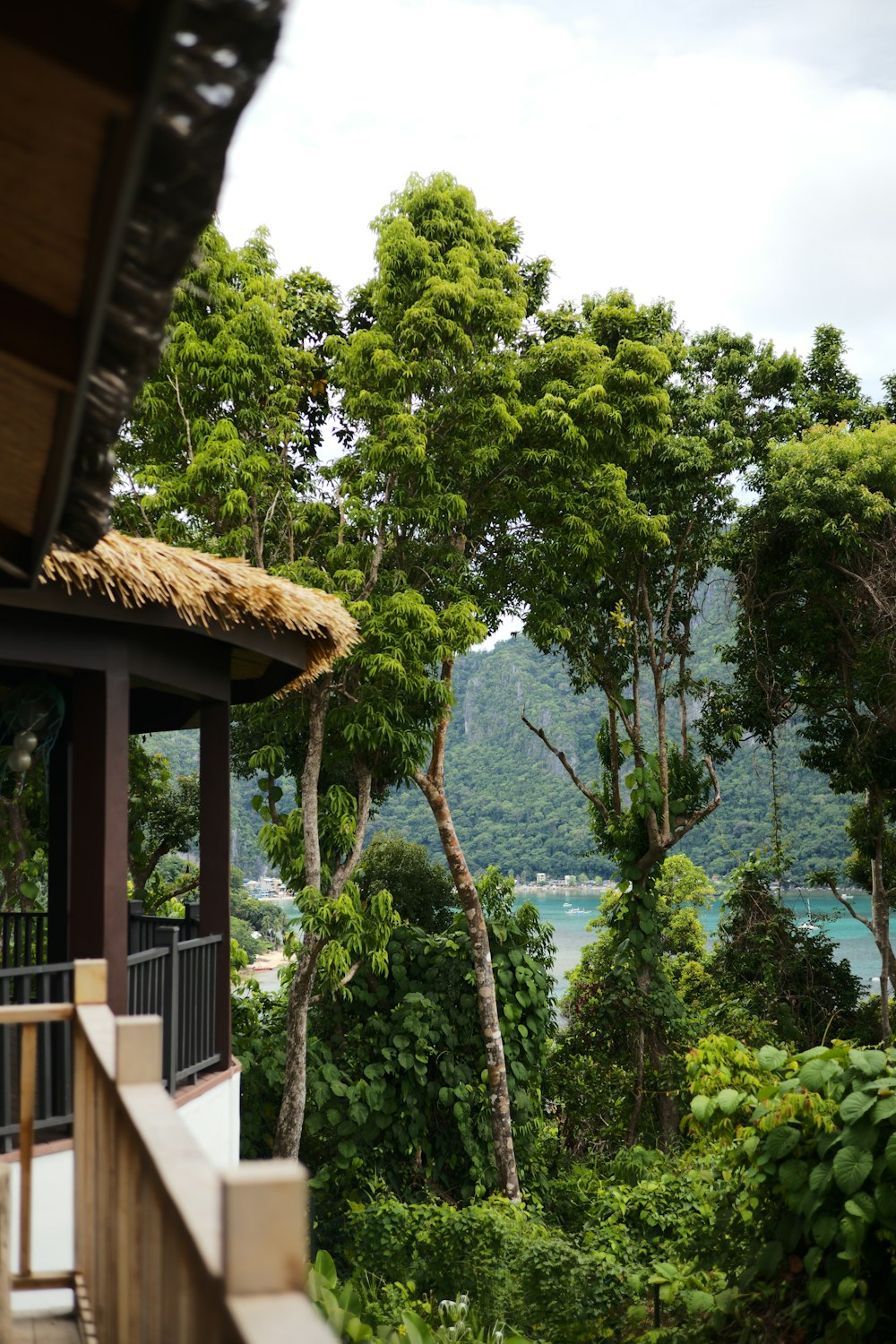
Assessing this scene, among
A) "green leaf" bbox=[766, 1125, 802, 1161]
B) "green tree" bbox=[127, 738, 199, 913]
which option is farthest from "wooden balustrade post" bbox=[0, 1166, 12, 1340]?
"green tree" bbox=[127, 738, 199, 913]

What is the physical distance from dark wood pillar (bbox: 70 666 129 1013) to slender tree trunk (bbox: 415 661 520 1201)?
718 centimetres

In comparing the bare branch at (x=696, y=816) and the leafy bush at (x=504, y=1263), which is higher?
the bare branch at (x=696, y=816)

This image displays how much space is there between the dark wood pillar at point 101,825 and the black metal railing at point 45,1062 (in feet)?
0.93

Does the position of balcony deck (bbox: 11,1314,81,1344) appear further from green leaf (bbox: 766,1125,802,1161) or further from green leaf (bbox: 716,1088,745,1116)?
green leaf (bbox: 716,1088,745,1116)

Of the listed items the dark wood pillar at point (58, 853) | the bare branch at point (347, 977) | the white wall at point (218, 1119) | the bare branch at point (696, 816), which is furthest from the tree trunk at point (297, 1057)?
the bare branch at point (696, 816)

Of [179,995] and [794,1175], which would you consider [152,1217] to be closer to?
[794,1175]

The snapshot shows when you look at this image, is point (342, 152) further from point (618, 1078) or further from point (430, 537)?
point (618, 1078)

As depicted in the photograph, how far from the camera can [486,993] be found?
13.2 m

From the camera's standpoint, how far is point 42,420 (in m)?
2.23

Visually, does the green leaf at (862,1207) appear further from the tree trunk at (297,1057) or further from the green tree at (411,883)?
the green tree at (411,883)

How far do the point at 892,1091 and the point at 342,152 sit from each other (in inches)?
1182

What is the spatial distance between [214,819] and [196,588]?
188 cm

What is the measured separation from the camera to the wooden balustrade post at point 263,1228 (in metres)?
1.10

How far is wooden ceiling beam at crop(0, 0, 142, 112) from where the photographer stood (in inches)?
46.0
